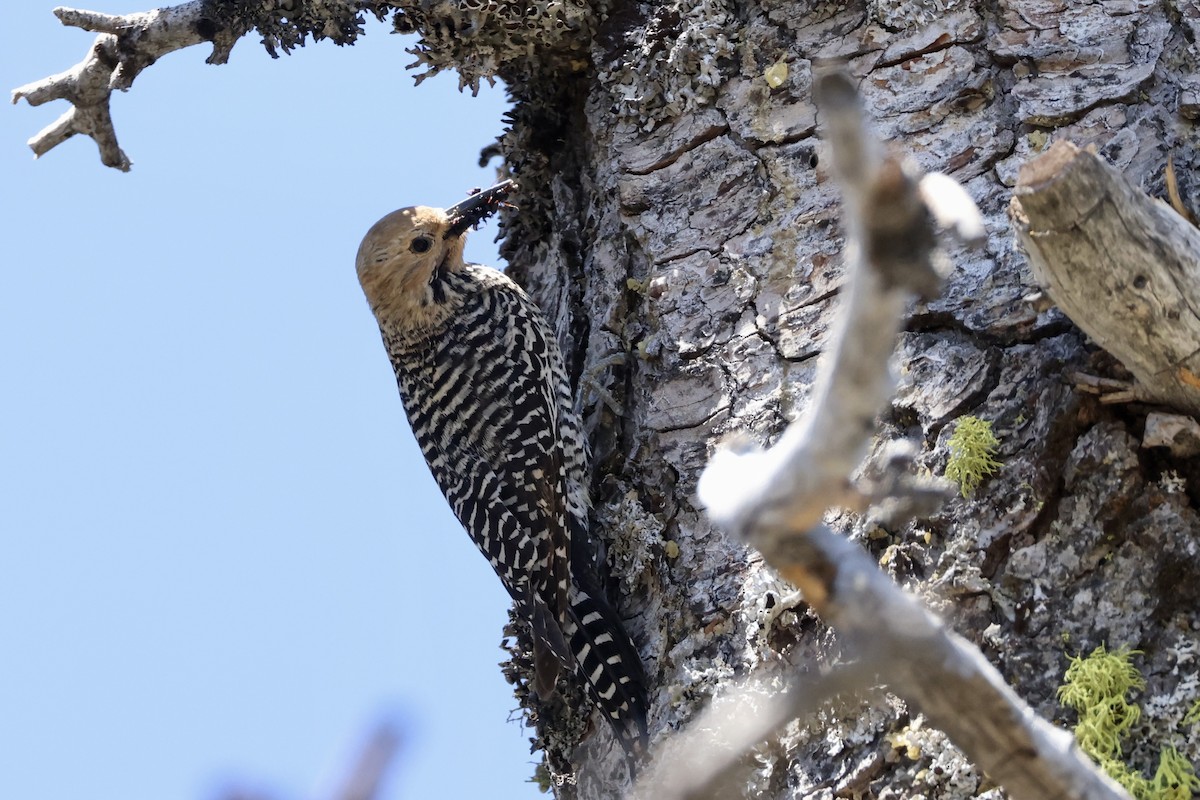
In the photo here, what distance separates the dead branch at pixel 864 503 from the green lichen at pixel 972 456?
1244 mm

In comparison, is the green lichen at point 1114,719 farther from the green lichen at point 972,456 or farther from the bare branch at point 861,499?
the bare branch at point 861,499

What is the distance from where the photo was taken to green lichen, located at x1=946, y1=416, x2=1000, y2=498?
2.79 m

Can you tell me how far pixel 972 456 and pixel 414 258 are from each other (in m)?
3.19

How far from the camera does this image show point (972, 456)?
2.79 meters

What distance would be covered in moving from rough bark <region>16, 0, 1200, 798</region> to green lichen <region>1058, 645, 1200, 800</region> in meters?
0.04

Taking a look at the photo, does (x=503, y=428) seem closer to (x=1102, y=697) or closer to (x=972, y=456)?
(x=972, y=456)

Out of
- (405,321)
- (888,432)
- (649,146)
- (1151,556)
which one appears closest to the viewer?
(1151,556)

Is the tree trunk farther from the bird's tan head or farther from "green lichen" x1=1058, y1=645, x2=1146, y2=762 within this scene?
the bird's tan head

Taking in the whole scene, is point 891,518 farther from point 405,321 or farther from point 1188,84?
point 405,321

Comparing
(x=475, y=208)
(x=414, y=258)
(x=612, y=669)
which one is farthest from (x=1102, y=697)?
(x=414, y=258)

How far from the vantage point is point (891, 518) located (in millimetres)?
1459

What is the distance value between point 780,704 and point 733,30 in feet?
9.84

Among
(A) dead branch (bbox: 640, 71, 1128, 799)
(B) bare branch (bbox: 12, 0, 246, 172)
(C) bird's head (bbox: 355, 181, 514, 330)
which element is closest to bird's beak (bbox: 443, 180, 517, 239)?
(C) bird's head (bbox: 355, 181, 514, 330)

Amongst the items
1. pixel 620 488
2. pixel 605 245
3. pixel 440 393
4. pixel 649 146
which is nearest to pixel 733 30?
pixel 649 146
